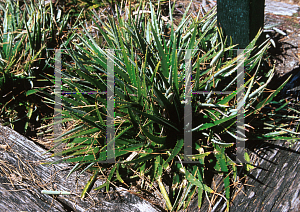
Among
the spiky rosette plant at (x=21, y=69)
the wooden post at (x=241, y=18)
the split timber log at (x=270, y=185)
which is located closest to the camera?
the split timber log at (x=270, y=185)

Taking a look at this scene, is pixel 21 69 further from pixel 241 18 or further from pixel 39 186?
pixel 241 18

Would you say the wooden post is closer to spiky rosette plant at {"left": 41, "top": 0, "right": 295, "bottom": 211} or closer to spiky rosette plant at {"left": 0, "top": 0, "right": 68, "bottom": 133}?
spiky rosette plant at {"left": 41, "top": 0, "right": 295, "bottom": 211}

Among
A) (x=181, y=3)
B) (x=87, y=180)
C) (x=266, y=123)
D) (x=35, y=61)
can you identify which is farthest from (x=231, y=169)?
(x=181, y=3)

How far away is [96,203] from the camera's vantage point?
4.38ft

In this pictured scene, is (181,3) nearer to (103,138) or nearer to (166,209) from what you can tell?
(103,138)

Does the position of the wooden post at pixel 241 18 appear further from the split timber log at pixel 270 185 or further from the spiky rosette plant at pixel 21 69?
the spiky rosette plant at pixel 21 69

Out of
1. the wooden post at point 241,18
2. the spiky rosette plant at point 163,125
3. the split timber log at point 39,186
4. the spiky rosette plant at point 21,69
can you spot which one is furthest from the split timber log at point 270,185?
the spiky rosette plant at point 21,69

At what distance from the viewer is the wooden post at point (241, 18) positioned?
1419 mm

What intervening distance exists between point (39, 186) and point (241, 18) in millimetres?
1422

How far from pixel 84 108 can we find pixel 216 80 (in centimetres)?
72

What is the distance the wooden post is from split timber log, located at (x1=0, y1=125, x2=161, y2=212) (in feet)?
3.42

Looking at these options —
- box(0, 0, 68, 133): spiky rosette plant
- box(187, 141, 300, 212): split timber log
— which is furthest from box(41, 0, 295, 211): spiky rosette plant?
box(0, 0, 68, 133): spiky rosette plant

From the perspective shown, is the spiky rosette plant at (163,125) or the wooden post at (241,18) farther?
the wooden post at (241,18)

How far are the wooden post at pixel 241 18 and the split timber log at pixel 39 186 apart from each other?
1043 mm
